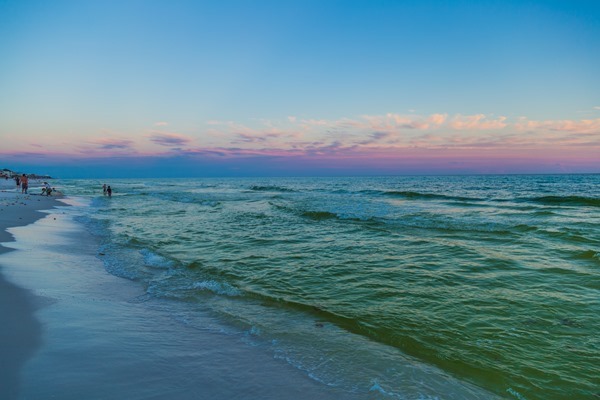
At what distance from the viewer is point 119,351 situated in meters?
4.96

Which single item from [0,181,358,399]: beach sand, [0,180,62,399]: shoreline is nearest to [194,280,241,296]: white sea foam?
[0,181,358,399]: beach sand

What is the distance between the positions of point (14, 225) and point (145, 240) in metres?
6.93

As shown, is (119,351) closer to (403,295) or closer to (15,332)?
(15,332)

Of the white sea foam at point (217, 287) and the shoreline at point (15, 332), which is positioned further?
the white sea foam at point (217, 287)

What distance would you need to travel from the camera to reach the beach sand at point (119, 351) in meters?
4.02

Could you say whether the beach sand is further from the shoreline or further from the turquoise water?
the turquoise water

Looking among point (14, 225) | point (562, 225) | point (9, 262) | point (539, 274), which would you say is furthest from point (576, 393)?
point (14, 225)

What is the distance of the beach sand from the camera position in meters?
4.02

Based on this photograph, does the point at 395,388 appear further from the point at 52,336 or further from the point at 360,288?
the point at 52,336

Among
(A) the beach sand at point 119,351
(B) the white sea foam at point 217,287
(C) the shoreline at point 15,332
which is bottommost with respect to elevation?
(B) the white sea foam at point 217,287

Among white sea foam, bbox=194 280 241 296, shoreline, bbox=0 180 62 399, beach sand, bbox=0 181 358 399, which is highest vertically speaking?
shoreline, bbox=0 180 62 399

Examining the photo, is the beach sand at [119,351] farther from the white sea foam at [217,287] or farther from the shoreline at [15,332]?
the white sea foam at [217,287]

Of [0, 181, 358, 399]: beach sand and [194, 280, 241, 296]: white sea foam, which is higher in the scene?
[0, 181, 358, 399]: beach sand

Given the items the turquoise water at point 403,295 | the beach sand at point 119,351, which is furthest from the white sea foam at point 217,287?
the beach sand at point 119,351
